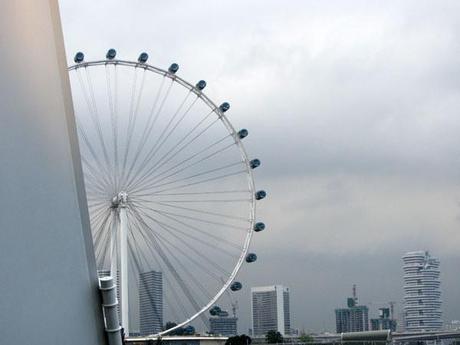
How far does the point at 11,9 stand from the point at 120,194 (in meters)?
33.4

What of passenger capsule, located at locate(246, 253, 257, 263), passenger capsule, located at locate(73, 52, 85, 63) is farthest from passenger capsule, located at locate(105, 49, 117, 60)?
passenger capsule, located at locate(246, 253, 257, 263)

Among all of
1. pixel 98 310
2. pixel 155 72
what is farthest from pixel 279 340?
pixel 98 310

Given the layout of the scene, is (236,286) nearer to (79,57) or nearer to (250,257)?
(250,257)

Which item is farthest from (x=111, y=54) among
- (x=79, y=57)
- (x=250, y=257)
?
(x=250, y=257)

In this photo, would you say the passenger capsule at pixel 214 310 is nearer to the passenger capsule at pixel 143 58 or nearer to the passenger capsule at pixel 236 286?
the passenger capsule at pixel 236 286

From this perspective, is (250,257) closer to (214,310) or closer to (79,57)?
(214,310)

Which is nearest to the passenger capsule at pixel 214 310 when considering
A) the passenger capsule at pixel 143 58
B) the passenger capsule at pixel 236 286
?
the passenger capsule at pixel 236 286

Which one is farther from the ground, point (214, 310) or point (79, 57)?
point (79, 57)

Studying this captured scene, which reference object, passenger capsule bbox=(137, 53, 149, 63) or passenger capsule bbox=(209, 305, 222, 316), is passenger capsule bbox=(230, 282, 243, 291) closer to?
passenger capsule bbox=(209, 305, 222, 316)

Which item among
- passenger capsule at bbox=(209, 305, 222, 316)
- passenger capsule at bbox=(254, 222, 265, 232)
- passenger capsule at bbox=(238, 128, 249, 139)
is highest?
passenger capsule at bbox=(238, 128, 249, 139)

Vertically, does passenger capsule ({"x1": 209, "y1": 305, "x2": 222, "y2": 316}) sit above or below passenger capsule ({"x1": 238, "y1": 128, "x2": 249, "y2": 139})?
below

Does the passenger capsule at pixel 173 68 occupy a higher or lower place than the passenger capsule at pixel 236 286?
higher

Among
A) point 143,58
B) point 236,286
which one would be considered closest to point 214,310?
point 236,286

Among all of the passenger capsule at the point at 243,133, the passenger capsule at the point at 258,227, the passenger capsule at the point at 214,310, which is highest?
the passenger capsule at the point at 243,133
